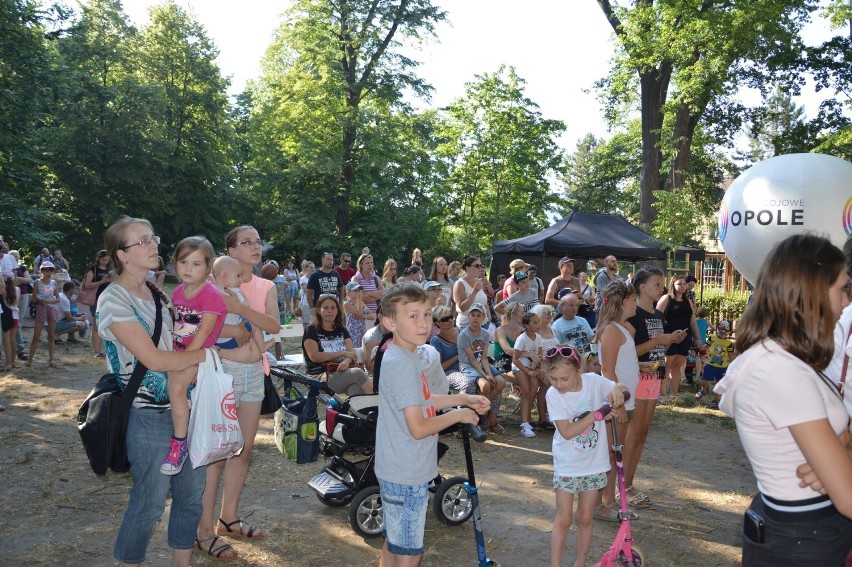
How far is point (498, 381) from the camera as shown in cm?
817

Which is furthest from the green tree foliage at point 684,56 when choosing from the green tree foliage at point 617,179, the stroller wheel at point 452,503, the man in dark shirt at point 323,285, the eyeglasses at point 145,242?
the green tree foliage at point 617,179

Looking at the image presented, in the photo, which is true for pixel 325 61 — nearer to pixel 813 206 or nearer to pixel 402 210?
pixel 402 210

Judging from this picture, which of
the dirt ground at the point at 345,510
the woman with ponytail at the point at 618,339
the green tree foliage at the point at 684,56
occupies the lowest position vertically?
the dirt ground at the point at 345,510

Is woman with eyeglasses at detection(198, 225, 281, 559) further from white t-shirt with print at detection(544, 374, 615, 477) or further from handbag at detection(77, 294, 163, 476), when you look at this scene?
white t-shirt with print at detection(544, 374, 615, 477)

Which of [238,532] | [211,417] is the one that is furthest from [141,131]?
[211,417]

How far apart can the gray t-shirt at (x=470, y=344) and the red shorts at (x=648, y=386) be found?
9.49ft

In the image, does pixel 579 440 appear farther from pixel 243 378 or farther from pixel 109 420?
pixel 109 420

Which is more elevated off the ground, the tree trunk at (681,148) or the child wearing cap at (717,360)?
the tree trunk at (681,148)

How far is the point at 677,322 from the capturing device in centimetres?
1022

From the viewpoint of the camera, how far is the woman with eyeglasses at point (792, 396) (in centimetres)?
198

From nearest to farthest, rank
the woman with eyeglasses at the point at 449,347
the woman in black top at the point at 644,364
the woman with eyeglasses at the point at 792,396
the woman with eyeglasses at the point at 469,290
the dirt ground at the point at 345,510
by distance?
the woman with eyeglasses at the point at 792,396, the dirt ground at the point at 345,510, the woman in black top at the point at 644,364, the woman with eyeglasses at the point at 449,347, the woman with eyeglasses at the point at 469,290

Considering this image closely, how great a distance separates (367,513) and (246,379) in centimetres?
144

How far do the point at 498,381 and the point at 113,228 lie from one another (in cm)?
561

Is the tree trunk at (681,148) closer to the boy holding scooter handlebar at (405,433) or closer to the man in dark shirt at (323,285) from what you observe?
the man in dark shirt at (323,285)
